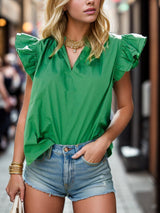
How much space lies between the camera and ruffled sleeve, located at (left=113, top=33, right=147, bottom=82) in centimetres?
234

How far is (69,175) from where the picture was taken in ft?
7.54

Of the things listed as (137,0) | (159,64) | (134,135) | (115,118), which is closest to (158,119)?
(159,64)

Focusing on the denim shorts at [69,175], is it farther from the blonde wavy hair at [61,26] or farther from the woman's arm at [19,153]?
the blonde wavy hair at [61,26]

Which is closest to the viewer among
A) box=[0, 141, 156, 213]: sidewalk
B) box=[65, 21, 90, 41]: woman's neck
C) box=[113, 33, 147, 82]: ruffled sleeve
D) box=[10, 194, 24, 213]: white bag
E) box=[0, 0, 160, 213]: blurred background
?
box=[10, 194, 24, 213]: white bag

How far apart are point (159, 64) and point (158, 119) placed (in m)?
0.80

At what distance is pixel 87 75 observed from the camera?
2.28m

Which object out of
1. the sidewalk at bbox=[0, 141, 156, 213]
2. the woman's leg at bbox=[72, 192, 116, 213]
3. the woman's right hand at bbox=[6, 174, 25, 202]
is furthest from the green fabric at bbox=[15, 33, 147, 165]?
the sidewalk at bbox=[0, 141, 156, 213]

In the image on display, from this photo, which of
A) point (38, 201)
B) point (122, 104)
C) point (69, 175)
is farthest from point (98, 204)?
point (122, 104)

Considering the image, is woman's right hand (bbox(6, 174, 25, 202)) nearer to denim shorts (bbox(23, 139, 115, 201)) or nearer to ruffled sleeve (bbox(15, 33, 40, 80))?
denim shorts (bbox(23, 139, 115, 201))

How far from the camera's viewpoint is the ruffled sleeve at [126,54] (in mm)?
2340

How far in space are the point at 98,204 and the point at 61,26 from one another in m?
0.97

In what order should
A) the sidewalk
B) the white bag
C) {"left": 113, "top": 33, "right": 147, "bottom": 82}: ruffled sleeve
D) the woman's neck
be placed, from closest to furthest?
1. the white bag
2. {"left": 113, "top": 33, "right": 147, "bottom": 82}: ruffled sleeve
3. the woman's neck
4. the sidewalk

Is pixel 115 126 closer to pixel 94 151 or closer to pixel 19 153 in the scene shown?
pixel 94 151

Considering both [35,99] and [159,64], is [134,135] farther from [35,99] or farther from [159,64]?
[35,99]
